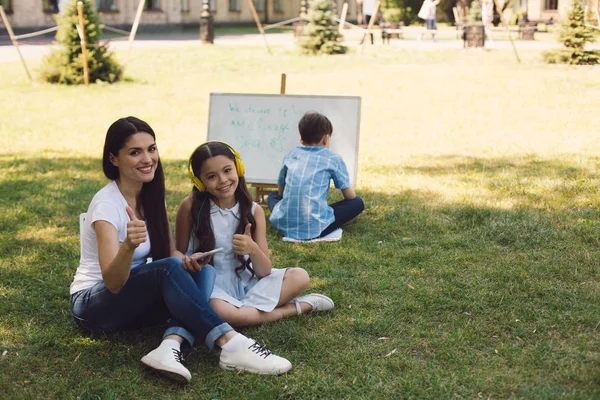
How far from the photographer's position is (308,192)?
5965 millimetres

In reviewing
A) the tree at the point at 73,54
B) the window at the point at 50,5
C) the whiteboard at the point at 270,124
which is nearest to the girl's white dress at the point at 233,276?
the whiteboard at the point at 270,124

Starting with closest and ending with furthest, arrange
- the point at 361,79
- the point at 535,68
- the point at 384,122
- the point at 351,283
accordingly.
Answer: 1. the point at 351,283
2. the point at 384,122
3. the point at 361,79
4. the point at 535,68

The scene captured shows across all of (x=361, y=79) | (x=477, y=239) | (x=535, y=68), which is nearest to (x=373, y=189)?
(x=477, y=239)

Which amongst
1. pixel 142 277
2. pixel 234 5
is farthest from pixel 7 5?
pixel 142 277

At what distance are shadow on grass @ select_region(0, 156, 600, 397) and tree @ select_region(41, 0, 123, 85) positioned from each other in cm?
781

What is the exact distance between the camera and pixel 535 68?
1773 cm

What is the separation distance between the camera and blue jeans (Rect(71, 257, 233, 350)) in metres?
3.69

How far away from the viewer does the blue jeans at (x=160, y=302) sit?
3.69 m

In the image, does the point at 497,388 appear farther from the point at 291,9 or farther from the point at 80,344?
the point at 291,9

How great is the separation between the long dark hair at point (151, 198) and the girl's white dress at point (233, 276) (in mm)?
288

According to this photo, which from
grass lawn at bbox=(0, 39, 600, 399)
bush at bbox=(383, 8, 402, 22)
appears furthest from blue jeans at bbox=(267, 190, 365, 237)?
bush at bbox=(383, 8, 402, 22)

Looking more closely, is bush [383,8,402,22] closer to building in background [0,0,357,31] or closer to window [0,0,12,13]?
building in background [0,0,357,31]

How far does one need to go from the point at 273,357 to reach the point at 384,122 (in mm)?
8023

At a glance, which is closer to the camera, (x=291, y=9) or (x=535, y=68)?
(x=535, y=68)
